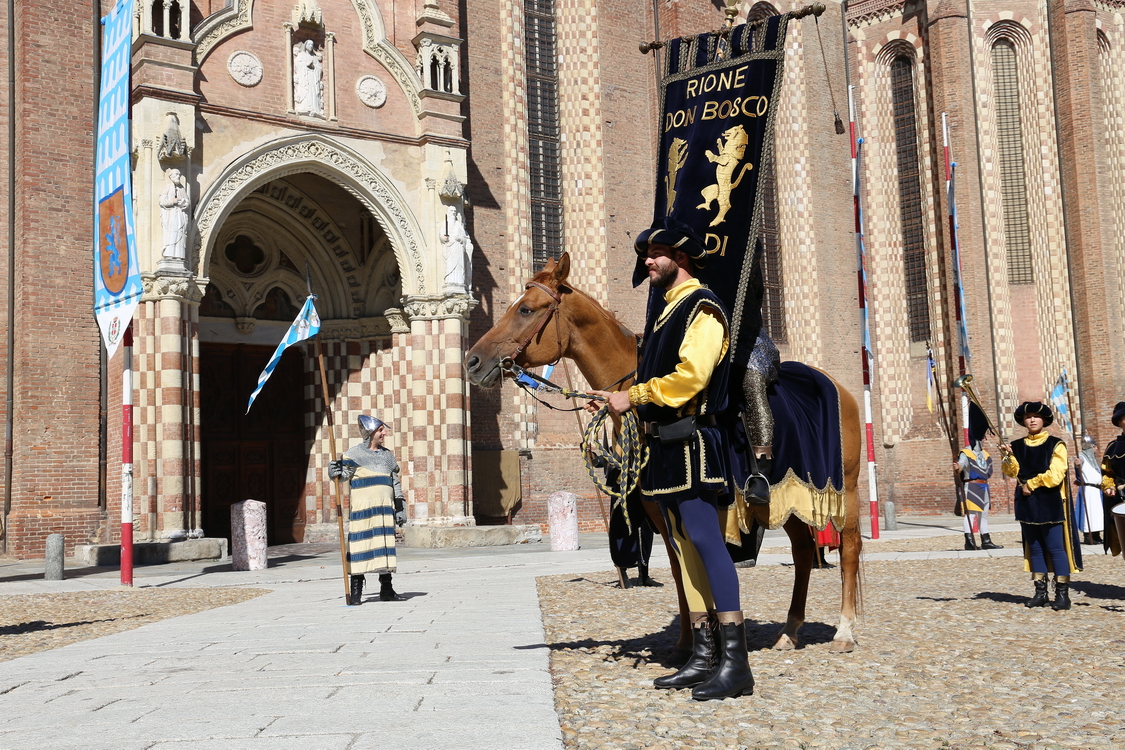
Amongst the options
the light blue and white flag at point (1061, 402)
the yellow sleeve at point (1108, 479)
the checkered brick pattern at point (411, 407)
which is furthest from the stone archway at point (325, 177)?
the light blue and white flag at point (1061, 402)

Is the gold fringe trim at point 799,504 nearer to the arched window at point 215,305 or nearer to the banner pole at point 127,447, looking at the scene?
the banner pole at point 127,447

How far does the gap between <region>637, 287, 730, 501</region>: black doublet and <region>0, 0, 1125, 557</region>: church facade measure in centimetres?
910

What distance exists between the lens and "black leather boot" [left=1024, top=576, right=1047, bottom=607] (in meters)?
8.87

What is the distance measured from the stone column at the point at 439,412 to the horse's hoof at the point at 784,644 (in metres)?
13.9

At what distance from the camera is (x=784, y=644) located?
6.41 m

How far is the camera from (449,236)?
2027cm

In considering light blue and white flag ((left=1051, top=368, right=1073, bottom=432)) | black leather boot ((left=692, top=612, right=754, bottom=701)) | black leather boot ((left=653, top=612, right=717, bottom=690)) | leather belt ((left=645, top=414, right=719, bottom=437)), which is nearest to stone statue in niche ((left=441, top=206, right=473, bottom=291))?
light blue and white flag ((left=1051, top=368, right=1073, bottom=432))

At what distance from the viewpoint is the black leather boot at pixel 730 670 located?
4.70m

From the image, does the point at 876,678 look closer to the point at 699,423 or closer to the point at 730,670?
the point at 730,670

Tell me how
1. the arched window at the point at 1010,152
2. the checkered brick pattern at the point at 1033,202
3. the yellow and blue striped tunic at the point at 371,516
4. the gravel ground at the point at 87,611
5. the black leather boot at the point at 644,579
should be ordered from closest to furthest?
the gravel ground at the point at 87,611, the yellow and blue striped tunic at the point at 371,516, the black leather boot at the point at 644,579, the checkered brick pattern at the point at 1033,202, the arched window at the point at 1010,152

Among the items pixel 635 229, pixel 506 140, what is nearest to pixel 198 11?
pixel 506 140

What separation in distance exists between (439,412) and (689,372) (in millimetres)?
15679

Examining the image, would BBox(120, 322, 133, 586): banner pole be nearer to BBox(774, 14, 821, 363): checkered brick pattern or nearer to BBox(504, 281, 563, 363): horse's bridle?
BBox(504, 281, 563, 363): horse's bridle

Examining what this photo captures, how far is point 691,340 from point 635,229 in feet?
69.1
